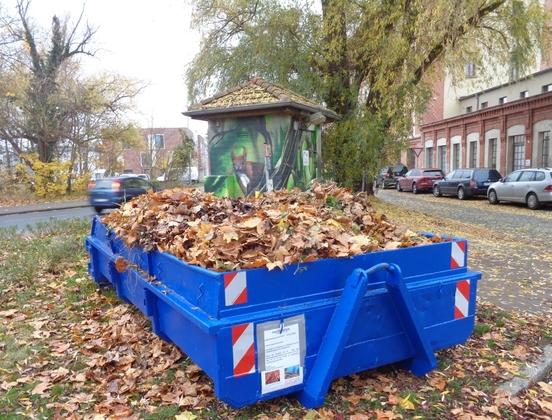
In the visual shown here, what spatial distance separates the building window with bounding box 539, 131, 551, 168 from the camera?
2509 centimetres

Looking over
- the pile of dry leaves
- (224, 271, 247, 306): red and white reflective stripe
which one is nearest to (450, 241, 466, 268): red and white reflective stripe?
the pile of dry leaves

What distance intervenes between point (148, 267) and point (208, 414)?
1.24m

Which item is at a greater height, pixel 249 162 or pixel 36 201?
pixel 249 162

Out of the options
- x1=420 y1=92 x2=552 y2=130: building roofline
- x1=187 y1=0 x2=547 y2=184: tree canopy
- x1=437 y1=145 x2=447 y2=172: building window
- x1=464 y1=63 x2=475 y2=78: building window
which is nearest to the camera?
x1=187 y1=0 x2=547 y2=184: tree canopy

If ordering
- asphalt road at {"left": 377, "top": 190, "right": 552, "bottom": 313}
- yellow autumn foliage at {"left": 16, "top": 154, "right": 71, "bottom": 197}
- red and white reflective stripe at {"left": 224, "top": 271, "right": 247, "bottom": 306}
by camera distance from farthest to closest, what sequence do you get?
yellow autumn foliage at {"left": 16, "top": 154, "right": 71, "bottom": 197} < asphalt road at {"left": 377, "top": 190, "right": 552, "bottom": 313} < red and white reflective stripe at {"left": 224, "top": 271, "right": 247, "bottom": 306}

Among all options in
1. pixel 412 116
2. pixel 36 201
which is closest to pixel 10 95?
pixel 36 201

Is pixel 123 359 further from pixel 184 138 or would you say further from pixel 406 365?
pixel 184 138

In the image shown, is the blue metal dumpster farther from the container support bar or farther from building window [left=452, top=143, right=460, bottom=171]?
building window [left=452, top=143, right=460, bottom=171]

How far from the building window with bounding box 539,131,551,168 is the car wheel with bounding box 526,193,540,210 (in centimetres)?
812

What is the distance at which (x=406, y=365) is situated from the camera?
358 centimetres

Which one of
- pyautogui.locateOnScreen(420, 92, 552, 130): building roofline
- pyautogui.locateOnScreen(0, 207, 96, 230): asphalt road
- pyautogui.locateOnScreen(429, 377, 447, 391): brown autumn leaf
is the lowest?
pyautogui.locateOnScreen(0, 207, 96, 230): asphalt road

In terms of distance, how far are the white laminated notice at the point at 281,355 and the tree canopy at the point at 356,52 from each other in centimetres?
1257

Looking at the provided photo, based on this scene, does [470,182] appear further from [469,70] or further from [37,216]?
[37,216]

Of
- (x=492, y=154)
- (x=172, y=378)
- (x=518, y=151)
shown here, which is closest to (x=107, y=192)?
(x=172, y=378)
